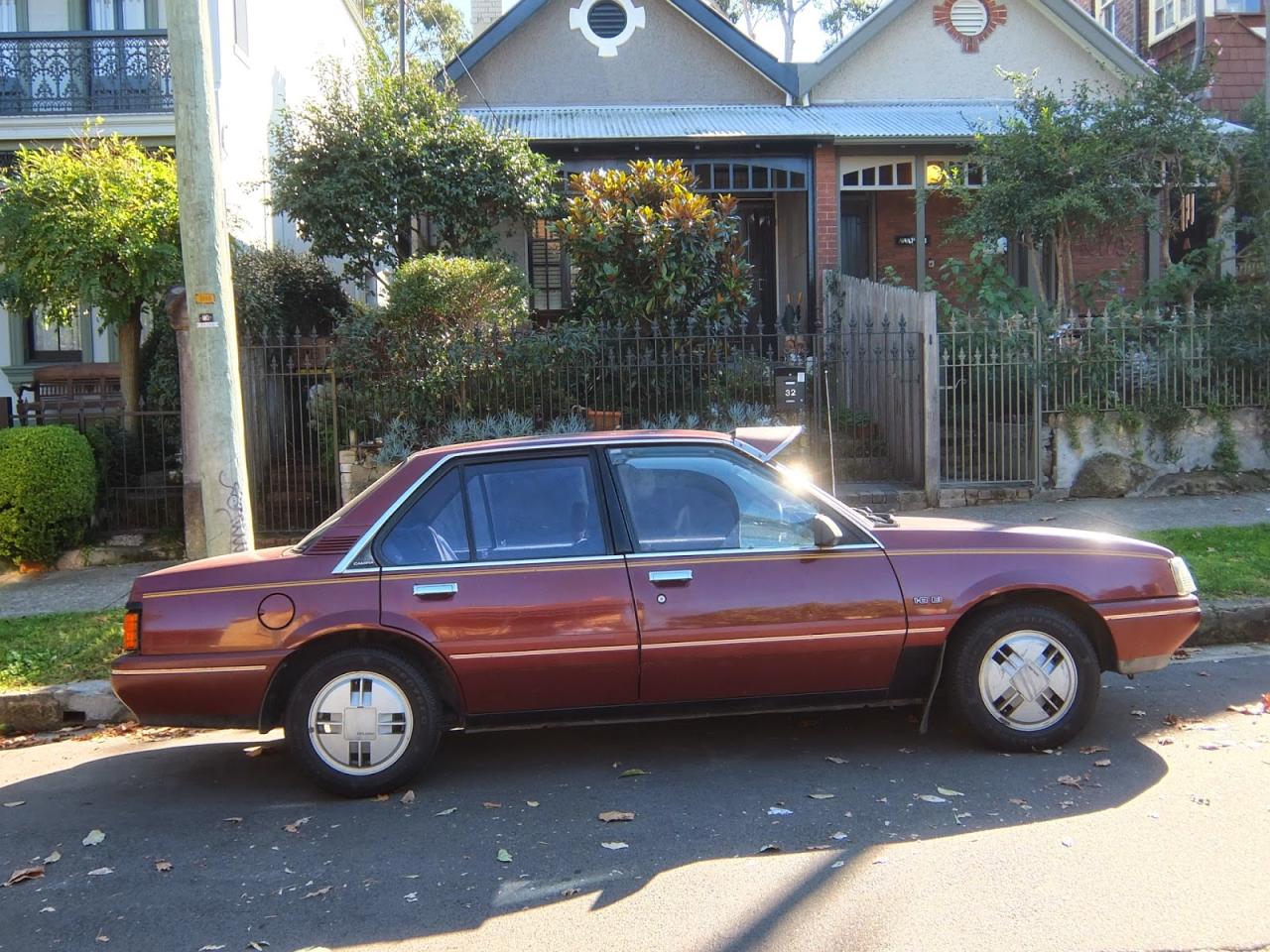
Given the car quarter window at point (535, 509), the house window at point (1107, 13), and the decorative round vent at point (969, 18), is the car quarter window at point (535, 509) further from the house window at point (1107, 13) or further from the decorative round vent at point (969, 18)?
the house window at point (1107, 13)

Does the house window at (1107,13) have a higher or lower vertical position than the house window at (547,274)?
higher

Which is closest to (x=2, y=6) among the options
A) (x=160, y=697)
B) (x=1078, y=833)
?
(x=160, y=697)

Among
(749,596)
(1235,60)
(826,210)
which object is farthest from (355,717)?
(1235,60)

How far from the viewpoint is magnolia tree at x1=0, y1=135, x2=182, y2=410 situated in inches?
415

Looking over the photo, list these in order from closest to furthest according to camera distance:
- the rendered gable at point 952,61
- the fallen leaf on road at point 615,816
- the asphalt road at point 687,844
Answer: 1. the asphalt road at point 687,844
2. the fallen leaf on road at point 615,816
3. the rendered gable at point 952,61

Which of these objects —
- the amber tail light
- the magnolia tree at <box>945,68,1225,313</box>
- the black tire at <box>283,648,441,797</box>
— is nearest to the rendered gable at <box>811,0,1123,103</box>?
the magnolia tree at <box>945,68,1225,313</box>

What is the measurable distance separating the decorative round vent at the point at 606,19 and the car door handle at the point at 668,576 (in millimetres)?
13429

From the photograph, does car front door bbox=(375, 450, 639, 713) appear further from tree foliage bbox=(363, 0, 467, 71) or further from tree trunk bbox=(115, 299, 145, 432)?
tree foliage bbox=(363, 0, 467, 71)

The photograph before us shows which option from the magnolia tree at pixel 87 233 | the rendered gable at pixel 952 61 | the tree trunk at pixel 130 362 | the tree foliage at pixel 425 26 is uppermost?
the tree foliage at pixel 425 26

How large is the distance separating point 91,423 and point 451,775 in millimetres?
7606

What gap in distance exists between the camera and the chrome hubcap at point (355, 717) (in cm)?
511

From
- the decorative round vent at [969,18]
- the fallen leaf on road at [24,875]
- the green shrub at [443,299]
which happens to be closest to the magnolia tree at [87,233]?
the green shrub at [443,299]

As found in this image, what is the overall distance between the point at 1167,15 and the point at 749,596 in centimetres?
1985

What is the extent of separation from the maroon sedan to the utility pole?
223 centimetres
